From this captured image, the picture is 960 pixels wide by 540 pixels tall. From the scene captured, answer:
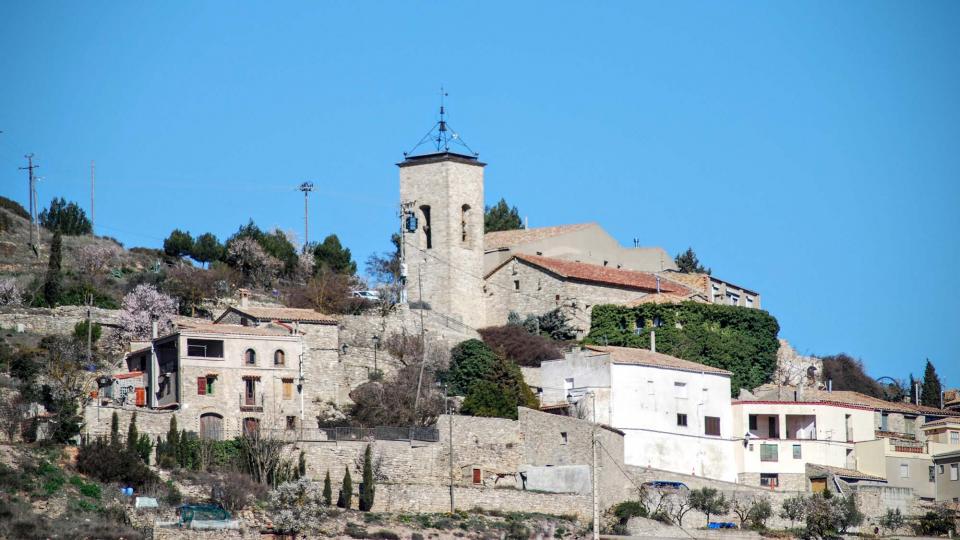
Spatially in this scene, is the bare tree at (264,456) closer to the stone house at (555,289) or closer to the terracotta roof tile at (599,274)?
the stone house at (555,289)

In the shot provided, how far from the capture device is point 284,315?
72.5 metres

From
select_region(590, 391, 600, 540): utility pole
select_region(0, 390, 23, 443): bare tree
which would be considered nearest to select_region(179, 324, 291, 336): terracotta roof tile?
select_region(0, 390, 23, 443): bare tree

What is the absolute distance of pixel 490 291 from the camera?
283 ft

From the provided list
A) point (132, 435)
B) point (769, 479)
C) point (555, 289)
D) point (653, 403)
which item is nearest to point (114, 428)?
point (132, 435)

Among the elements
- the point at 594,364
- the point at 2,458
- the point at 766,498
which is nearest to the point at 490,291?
the point at 594,364

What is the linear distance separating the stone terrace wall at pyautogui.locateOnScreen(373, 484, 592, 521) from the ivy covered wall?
16.0 m

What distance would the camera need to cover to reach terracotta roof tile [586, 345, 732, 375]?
236 feet

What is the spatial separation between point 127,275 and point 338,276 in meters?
9.10

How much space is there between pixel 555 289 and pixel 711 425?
44.6 ft

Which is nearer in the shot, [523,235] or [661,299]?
[661,299]

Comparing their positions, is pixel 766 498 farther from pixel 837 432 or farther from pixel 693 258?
pixel 693 258

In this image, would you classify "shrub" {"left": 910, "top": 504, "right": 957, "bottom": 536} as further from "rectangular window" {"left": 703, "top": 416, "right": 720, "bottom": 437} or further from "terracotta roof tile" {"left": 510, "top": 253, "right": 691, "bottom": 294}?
"terracotta roof tile" {"left": 510, "top": 253, "right": 691, "bottom": 294}

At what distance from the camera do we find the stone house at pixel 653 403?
232 ft

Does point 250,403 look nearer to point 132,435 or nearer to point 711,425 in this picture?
point 132,435
